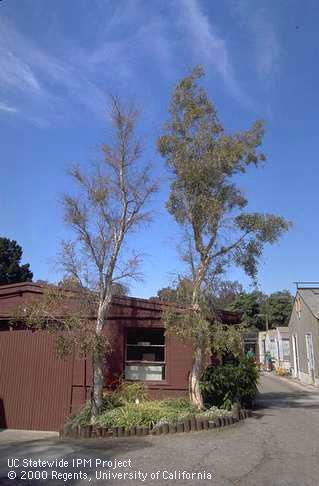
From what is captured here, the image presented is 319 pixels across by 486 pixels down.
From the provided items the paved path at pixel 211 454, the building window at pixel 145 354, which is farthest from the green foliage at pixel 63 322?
the building window at pixel 145 354

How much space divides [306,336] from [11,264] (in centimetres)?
2873

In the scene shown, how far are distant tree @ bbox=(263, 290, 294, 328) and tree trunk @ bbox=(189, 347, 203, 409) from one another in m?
45.7

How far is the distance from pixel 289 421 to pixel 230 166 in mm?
6994

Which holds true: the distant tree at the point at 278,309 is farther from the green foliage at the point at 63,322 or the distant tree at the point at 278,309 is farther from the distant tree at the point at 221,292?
the green foliage at the point at 63,322

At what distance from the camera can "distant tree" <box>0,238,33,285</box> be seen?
146 feet

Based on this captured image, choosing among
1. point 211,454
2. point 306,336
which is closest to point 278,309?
point 306,336

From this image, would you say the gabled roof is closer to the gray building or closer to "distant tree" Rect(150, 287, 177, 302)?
the gray building

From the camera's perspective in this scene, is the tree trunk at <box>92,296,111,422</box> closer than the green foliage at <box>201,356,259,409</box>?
Yes

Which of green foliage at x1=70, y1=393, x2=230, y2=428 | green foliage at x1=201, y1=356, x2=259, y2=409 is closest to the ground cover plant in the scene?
green foliage at x1=70, y1=393, x2=230, y2=428

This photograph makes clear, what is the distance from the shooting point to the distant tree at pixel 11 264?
44.4m

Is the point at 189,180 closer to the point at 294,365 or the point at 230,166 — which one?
the point at 230,166

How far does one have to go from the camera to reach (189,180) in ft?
45.3

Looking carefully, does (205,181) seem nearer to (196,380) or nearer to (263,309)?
(196,380)

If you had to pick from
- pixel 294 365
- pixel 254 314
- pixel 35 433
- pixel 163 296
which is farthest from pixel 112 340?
pixel 254 314
